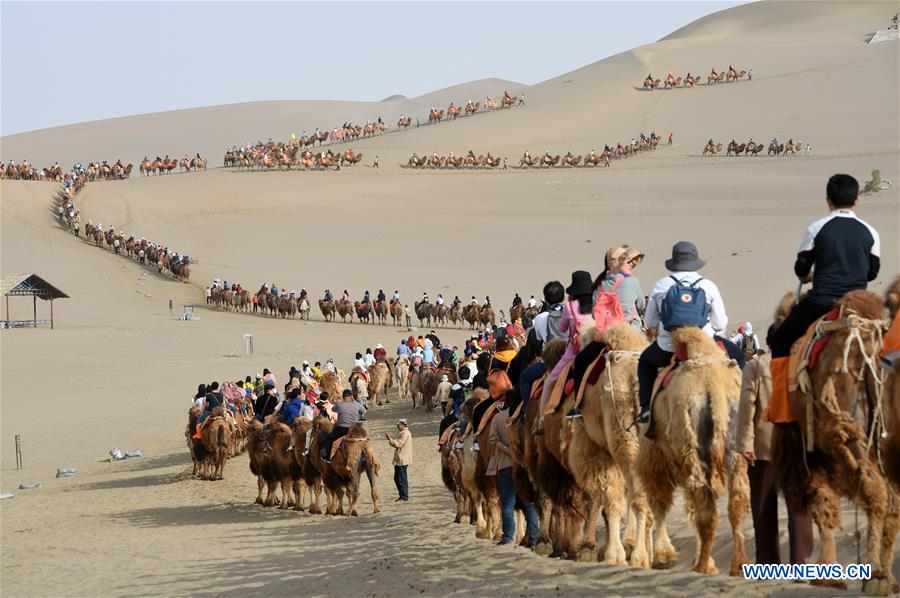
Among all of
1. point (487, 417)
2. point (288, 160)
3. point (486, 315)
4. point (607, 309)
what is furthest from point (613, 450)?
point (288, 160)

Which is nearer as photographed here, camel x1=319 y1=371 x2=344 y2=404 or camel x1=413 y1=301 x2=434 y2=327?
camel x1=319 y1=371 x2=344 y2=404

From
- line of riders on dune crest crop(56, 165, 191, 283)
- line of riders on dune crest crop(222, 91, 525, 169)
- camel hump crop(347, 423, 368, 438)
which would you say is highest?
line of riders on dune crest crop(222, 91, 525, 169)

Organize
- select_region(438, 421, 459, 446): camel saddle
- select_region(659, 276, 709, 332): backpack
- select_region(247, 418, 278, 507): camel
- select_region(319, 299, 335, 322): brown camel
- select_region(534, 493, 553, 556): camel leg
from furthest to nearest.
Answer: select_region(319, 299, 335, 322): brown camel < select_region(247, 418, 278, 507): camel < select_region(438, 421, 459, 446): camel saddle < select_region(534, 493, 553, 556): camel leg < select_region(659, 276, 709, 332): backpack

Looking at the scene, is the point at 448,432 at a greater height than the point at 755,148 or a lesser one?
lesser

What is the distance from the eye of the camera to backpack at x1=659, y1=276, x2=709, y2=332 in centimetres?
973

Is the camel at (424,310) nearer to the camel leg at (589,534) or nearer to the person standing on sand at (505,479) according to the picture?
the person standing on sand at (505,479)

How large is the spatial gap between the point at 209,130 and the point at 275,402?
13728 centimetres

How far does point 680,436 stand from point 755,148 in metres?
68.1

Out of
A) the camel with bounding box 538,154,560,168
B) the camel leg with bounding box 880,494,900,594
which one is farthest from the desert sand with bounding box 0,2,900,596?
the camel with bounding box 538,154,560,168

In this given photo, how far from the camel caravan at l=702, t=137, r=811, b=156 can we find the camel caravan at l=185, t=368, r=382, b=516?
5187cm

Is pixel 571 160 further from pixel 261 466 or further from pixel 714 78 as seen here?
pixel 261 466

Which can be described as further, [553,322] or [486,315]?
[486,315]

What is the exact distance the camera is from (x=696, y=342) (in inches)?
371

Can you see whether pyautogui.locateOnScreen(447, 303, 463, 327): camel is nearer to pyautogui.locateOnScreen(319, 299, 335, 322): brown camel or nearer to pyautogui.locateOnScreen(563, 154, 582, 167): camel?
pyautogui.locateOnScreen(319, 299, 335, 322): brown camel
